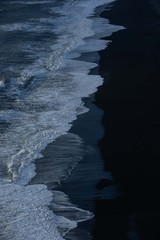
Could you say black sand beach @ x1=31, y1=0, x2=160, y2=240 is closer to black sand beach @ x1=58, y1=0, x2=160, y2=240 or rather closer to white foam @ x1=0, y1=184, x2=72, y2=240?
black sand beach @ x1=58, y1=0, x2=160, y2=240

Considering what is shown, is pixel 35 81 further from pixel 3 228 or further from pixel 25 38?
pixel 3 228

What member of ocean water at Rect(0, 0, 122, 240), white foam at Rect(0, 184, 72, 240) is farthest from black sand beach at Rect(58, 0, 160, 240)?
white foam at Rect(0, 184, 72, 240)

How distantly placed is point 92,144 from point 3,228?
3847mm

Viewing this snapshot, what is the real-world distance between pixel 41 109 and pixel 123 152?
3.79 meters

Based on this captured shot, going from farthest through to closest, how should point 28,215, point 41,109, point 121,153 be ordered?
1. point 41,109
2. point 121,153
3. point 28,215

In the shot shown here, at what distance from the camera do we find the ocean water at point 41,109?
981 centimetres

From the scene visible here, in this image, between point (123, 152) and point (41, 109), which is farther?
point (41, 109)

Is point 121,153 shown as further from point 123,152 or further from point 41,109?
point 41,109

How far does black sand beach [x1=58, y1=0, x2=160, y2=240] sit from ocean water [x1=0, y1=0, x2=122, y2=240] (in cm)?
28

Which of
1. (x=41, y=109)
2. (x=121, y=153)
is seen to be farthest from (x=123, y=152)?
(x=41, y=109)

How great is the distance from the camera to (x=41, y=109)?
15484 millimetres

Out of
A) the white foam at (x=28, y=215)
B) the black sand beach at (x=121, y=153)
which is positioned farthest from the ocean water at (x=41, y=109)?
the black sand beach at (x=121, y=153)

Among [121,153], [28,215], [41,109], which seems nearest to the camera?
[28,215]

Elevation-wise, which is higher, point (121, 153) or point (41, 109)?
point (121, 153)
